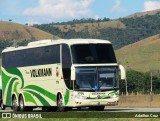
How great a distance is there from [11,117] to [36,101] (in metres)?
11.9

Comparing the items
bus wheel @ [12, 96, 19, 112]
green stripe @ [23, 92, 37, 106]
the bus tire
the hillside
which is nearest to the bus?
green stripe @ [23, 92, 37, 106]

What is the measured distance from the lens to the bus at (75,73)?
32469 mm

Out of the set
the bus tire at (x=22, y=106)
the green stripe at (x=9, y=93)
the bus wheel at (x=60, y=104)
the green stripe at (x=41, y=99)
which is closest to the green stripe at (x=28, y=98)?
the green stripe at (x=41, y=99)

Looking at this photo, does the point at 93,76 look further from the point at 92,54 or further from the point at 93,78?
the point at 92,54

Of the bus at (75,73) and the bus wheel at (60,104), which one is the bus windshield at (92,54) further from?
the bus wheel at (60,104)

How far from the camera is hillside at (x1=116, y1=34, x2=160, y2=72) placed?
145 metres

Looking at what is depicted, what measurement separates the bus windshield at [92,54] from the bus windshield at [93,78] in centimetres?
41

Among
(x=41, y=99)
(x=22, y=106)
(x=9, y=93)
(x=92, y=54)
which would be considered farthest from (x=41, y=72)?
(x=9, y=93)

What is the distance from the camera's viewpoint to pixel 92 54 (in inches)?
1292

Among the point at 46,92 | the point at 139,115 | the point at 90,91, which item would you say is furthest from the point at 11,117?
the point at 46,92

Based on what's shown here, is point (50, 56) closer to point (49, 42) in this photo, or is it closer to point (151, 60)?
point (49, 42)

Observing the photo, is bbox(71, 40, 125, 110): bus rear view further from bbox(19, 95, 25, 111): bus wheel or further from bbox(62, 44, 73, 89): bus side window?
bbox(19, 95, 25, 111): bus wheel

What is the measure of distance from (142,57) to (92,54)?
414 feet

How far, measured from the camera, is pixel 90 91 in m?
32.4
